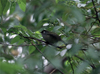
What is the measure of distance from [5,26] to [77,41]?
979 mm

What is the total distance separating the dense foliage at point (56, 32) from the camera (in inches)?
49.9

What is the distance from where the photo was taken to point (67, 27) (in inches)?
78.9

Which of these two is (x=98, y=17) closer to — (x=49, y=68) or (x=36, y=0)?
(x=36, y=0)

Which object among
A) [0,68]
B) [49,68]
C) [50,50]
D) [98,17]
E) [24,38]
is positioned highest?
[0,68]

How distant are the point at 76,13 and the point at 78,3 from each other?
1.41 metres

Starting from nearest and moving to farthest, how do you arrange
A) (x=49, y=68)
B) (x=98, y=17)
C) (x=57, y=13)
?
(x=57, y=13) → (x=98, y=17) → (x=49, y=68)

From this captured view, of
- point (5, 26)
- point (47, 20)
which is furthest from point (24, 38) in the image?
point (47, 20)

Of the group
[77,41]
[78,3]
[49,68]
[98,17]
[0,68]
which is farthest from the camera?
[49,68]

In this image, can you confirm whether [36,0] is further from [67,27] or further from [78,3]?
[78,3]

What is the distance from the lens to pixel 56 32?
2.26 meters

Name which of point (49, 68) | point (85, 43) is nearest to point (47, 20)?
point (85, 43)

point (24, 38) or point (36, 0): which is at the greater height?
point (36, 0)

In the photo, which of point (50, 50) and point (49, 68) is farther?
point (49, 68)

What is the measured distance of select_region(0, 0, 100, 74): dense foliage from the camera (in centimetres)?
127
